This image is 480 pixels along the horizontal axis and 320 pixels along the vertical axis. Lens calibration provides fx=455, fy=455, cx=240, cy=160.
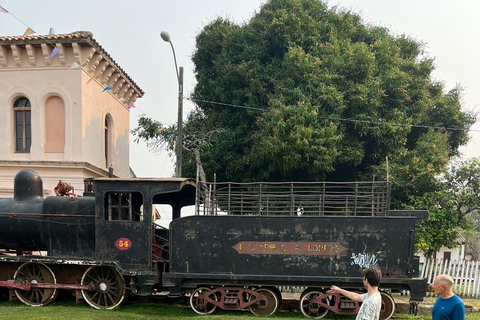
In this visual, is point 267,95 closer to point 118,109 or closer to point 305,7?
point 305,7

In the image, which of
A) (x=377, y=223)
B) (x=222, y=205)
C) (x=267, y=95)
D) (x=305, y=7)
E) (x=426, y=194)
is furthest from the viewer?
(x=305, y=7)

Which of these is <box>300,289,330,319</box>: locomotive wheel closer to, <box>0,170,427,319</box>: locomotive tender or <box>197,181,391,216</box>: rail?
<box>0,170,427,319</box>: locomotive tender

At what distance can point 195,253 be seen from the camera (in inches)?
375

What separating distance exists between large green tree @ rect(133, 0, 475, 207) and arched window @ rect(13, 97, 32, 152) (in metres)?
6.42

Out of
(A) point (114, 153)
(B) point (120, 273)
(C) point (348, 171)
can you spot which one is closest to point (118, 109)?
(A) point (114, 153)

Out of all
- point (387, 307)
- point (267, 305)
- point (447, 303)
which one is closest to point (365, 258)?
point (387, 307)

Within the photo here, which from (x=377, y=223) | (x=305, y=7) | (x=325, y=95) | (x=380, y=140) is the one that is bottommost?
(x=377, y=223)

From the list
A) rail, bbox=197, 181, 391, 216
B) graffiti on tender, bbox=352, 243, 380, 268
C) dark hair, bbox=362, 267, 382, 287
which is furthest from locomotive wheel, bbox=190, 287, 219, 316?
dark hair, bbox=362, 267, 382, 287

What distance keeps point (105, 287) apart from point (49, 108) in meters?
8.40

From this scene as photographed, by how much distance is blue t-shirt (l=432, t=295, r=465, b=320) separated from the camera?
184 inches

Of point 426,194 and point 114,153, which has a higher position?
point 114,153

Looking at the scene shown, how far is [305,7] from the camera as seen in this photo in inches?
800

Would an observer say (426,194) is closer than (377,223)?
No

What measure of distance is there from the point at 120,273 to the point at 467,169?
13121 mm
